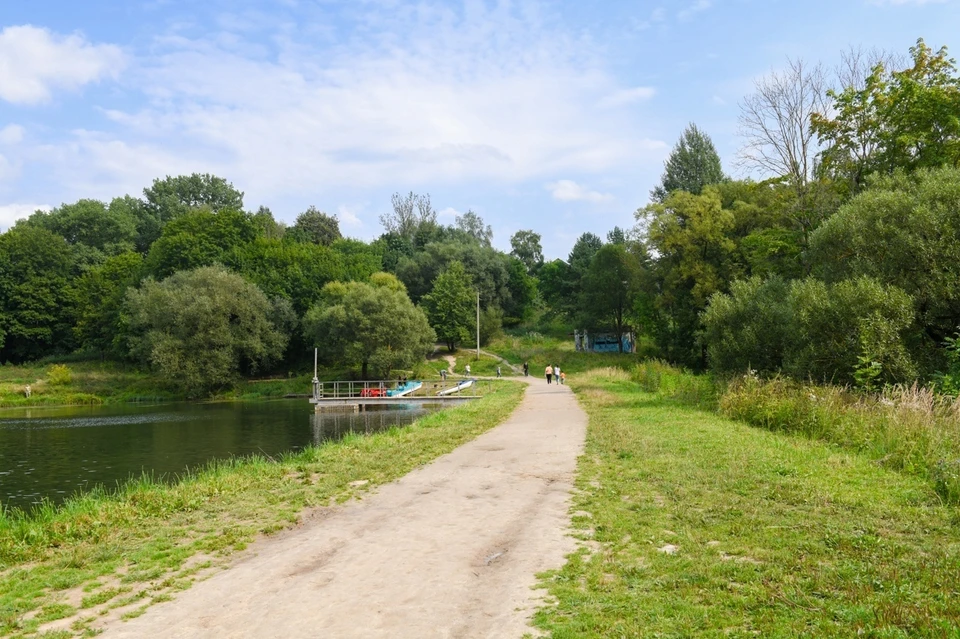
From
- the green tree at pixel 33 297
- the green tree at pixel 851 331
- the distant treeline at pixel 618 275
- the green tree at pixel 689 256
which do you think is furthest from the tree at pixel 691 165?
the green tree at pixel 33 297

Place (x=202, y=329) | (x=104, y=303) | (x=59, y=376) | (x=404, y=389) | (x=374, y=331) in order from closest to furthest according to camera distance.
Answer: (x=404, y=389) → (x=202, y=329) → (x=374, y=331) → (x=59, y=376) → (x=104, y=303)

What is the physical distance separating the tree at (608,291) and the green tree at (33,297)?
51624mm

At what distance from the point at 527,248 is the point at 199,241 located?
158ft

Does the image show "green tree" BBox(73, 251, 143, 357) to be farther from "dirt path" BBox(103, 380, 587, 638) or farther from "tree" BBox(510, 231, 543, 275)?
"dirt path" BBox(103, 380, 587, 638)

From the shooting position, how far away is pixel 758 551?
6.20m

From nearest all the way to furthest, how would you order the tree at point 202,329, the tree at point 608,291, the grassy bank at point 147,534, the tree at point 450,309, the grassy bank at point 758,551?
the grassy bank at point 758,551
the grassy bank at point 147,534
the tree at point 202,329
the tree at point 608,291
the tree at point 450,309

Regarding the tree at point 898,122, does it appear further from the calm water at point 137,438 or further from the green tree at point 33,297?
the green tree at point 33,297

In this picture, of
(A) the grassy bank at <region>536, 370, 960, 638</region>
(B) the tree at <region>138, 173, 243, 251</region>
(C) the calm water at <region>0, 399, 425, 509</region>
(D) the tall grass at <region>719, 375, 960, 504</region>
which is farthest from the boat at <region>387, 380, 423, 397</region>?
(B) the tree at <region>138, 173, 243, 251</region>

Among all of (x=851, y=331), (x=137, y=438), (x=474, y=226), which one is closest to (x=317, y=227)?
(x=474, y=226)

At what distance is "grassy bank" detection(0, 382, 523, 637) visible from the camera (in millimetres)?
5863

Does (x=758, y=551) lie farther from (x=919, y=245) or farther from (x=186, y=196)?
(x=186, y=196)

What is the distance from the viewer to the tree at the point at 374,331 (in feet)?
168

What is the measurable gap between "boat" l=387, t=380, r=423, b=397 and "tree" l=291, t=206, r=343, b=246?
4922cm

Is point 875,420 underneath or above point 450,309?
underneath
